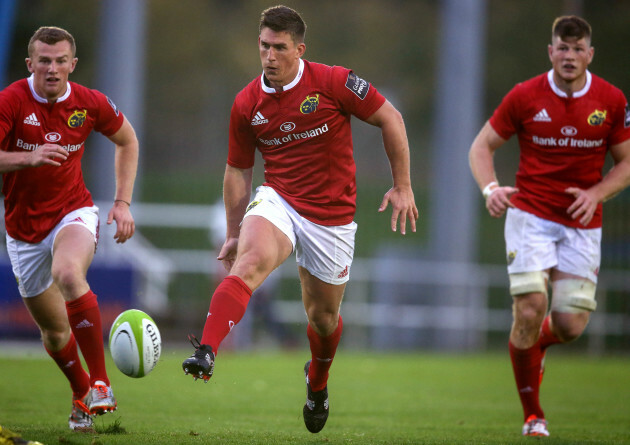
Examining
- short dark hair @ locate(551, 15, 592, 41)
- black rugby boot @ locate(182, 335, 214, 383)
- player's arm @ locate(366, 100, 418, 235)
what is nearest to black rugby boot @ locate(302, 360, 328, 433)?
player's arm @ locate(366, 100, 418, 235)

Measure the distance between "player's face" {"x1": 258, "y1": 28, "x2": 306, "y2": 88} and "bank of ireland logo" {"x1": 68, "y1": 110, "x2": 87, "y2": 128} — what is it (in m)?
1.41

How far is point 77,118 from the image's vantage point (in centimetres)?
674

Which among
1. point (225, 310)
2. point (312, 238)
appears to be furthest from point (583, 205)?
point (225, 310)

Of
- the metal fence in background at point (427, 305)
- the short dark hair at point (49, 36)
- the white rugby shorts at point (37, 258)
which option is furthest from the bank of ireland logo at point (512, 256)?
the metal fence in background at point (427, 305)

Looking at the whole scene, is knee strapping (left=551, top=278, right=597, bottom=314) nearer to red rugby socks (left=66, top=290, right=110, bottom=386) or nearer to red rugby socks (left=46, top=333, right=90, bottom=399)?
red rugby socks (left=66, top=290, right=110, bottom=386)

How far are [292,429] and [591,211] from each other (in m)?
2.79

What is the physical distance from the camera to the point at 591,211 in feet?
23.0

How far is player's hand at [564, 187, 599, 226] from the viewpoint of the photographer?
6992mm

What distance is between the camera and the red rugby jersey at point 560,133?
24.0ft

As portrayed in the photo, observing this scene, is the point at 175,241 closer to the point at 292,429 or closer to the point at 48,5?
the point at 48,5

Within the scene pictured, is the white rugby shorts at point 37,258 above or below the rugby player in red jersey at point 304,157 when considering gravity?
below

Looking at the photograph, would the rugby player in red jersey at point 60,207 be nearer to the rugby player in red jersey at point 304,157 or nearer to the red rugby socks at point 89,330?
the red rugby socks at point 89,330

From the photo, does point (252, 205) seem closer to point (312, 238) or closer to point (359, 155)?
point (312, 238)

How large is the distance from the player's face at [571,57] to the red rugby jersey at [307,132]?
1704 mm
